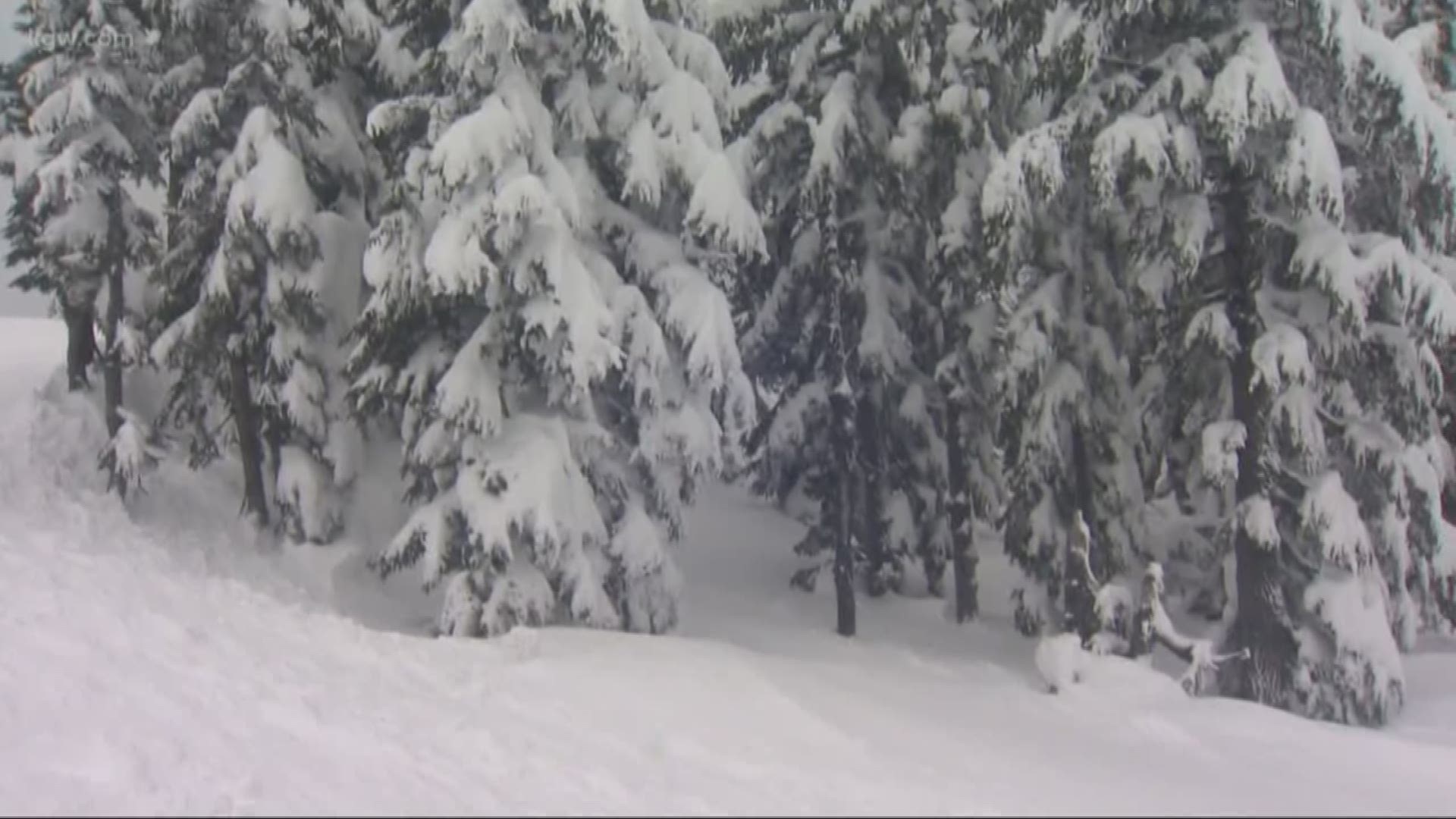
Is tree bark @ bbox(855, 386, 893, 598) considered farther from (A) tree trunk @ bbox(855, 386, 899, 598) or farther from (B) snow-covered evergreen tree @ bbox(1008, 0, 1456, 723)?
(B) snow-covered evergreen tree @ bbox(1008, 0, 1456, 723)

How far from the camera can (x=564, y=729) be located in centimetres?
897

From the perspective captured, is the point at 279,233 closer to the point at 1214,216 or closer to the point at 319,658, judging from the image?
the point at 319,658

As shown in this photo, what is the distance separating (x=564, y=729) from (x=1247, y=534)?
8356mm

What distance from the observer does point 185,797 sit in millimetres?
7188

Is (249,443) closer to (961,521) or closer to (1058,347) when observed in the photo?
(961,521)

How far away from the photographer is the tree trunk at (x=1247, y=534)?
1365cm

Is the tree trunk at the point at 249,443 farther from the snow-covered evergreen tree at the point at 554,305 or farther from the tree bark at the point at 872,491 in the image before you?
the tree bark at the point at 872,491

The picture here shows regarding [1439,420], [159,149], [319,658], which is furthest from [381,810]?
[1439,420]

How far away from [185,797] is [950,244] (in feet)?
42.4

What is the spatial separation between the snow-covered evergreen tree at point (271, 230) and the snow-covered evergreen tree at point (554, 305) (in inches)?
128

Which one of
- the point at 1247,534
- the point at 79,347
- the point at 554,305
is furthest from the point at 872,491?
the point at 79,347

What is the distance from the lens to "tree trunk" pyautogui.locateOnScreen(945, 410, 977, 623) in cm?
2017
